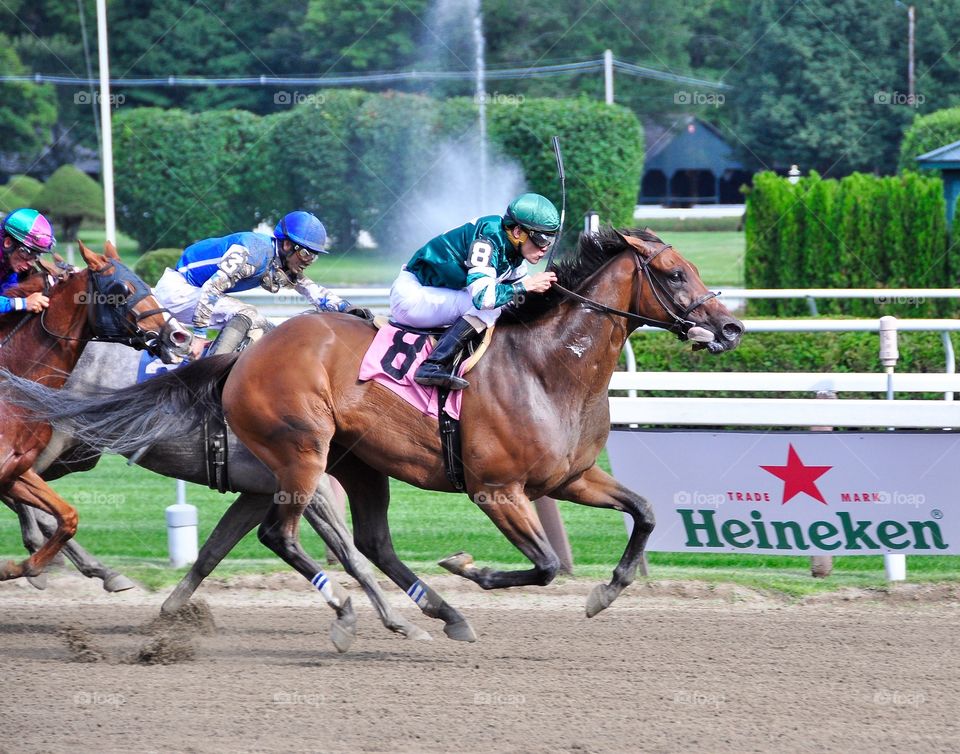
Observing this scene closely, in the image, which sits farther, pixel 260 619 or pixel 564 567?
pixel 564 567

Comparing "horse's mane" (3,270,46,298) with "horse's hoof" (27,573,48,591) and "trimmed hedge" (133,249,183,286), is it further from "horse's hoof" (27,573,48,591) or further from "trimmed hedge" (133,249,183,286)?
"trimmed hedge" (133,249,183,286)

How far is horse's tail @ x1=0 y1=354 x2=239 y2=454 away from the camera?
201 inches

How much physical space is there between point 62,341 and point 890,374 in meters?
3.76

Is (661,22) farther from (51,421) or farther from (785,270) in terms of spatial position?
(51,421)

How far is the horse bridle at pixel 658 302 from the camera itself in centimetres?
472

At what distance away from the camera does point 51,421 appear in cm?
513

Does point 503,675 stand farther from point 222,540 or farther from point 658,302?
point 658,302

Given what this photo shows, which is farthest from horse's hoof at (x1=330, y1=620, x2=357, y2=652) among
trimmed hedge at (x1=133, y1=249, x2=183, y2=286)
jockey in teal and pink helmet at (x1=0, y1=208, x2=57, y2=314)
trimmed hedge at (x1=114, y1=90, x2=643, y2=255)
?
trimmed hedge at (x1=114, y1=90, x2=643, y2=255)

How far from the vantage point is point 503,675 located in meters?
4.48

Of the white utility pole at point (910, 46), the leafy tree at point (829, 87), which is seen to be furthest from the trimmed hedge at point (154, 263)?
the white utility pole at point (910, 46)

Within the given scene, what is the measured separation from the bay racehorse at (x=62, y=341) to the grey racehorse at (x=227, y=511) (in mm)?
186

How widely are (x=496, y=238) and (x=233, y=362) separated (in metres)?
1.24

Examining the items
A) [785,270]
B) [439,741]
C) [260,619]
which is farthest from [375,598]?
[785,270]

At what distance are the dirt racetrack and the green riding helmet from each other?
5.18 feet
